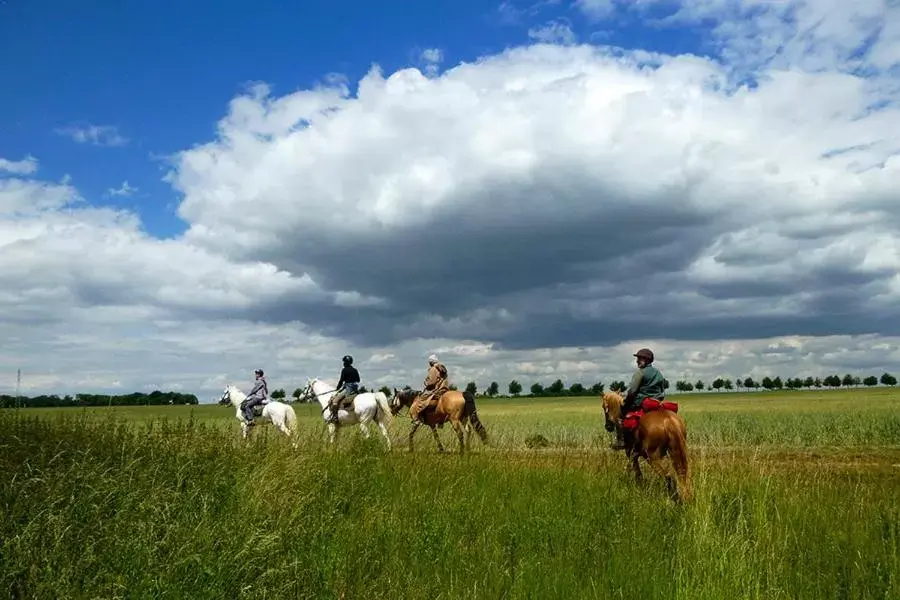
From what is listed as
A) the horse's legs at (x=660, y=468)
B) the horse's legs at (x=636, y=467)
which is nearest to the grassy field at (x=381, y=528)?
the horse's legs at (x=636, y=467)

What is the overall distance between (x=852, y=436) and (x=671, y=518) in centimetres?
1783

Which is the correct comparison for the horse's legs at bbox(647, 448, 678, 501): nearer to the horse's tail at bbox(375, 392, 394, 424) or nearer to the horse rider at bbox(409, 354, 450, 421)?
the horse rider at bbox(409, 354, 450, 421)

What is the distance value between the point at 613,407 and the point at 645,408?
190cm

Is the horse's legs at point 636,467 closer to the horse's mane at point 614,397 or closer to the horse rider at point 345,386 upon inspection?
the horse's mane at point 614,397

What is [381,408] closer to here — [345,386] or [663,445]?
[345,386]

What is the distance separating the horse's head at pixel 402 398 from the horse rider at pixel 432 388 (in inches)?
55.4

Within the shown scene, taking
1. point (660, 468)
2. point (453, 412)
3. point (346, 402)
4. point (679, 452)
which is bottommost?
point (660, 468)

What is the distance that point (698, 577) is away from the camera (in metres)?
5.49

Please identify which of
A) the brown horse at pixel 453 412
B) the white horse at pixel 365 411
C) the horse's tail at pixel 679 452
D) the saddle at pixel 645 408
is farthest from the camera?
the white horse at pixel 365 411

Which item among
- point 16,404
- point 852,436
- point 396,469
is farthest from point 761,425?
point 16,404

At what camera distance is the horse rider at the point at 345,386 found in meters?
20.4

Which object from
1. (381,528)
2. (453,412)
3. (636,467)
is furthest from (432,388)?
(381,528)

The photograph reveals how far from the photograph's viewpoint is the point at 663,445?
34.1ft

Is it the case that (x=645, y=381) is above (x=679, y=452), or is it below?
above
